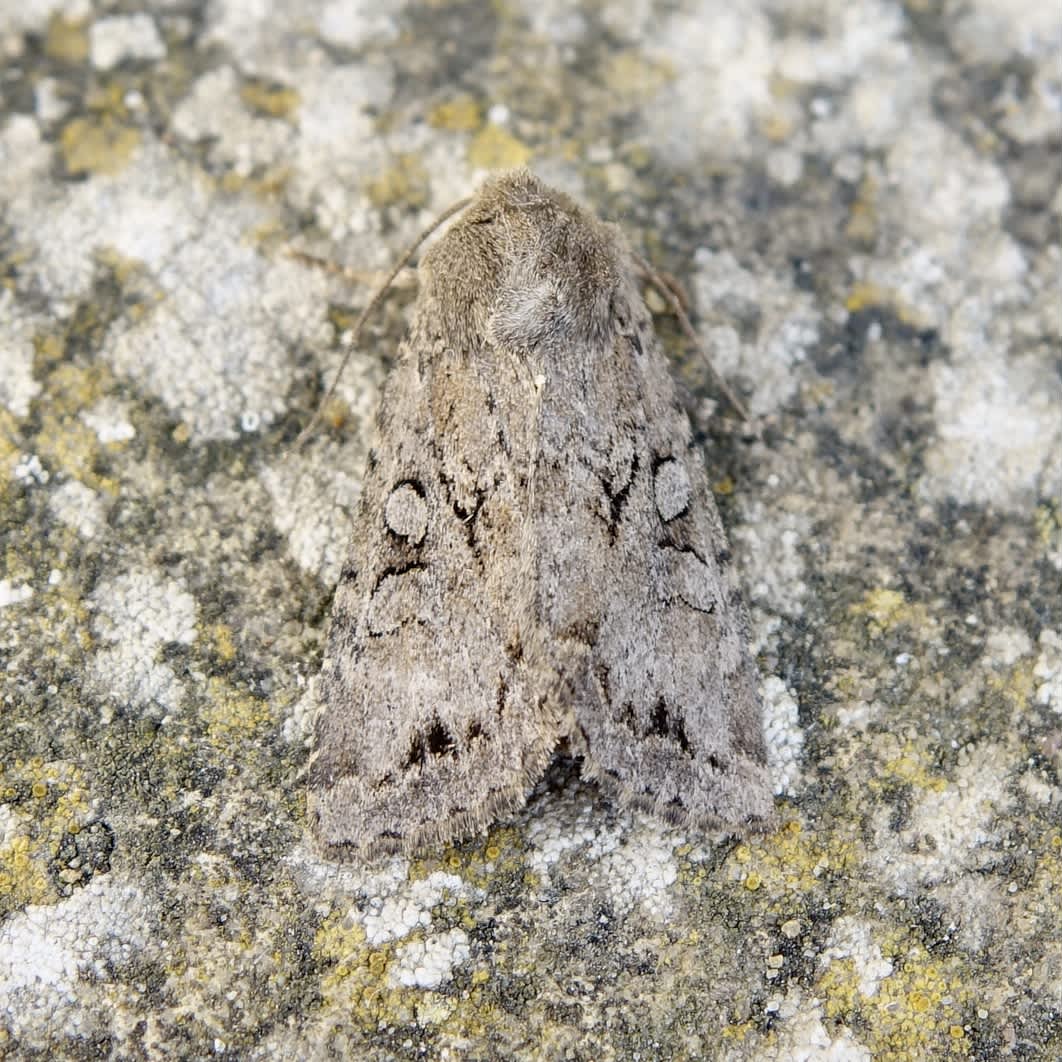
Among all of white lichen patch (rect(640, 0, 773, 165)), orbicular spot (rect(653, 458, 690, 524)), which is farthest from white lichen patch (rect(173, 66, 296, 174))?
orbicular spot (rect(653, 458, 690, 524))

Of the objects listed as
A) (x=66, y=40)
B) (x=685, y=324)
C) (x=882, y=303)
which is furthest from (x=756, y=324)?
(x=66, y=40)

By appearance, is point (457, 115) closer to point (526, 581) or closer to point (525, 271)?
point (525, 271)

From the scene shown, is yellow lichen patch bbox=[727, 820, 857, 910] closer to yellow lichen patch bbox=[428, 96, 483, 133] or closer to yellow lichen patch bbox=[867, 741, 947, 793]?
yellow lichen patch bbox=[867, 741, 947, 793]

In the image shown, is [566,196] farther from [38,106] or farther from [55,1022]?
[55,1022]

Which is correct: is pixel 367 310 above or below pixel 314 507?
above

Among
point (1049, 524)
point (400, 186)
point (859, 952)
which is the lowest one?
point (859, 952)

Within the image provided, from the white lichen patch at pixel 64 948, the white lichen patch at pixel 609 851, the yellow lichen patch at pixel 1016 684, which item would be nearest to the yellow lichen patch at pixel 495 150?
the white lichen patch at pixel 609 851
